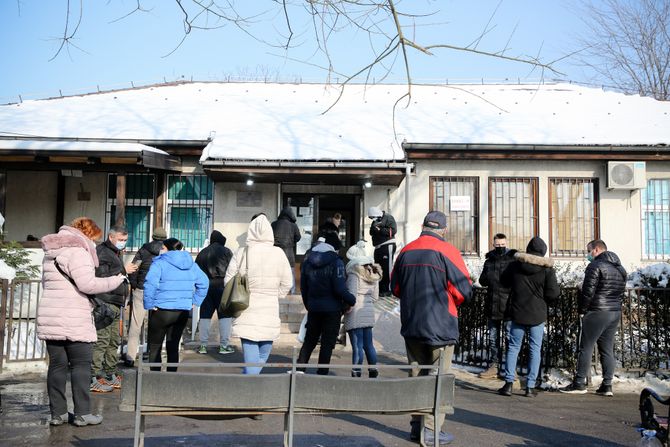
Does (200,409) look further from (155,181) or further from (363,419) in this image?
(155,181)

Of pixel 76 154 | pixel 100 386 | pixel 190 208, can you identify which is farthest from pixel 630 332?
pixel 76 154

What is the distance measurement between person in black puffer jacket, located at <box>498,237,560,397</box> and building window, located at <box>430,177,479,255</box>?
6.80 metres

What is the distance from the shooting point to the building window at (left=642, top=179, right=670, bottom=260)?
49.1ft


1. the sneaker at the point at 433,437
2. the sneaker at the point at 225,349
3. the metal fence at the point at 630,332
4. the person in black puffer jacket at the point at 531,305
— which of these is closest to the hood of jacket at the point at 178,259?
the sneaker at the point at 225,349

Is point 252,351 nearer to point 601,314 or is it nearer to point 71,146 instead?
point 601,314

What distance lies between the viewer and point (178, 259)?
7625 mm

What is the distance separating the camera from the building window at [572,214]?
15000 millimetres

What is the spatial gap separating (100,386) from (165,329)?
42.4 inches

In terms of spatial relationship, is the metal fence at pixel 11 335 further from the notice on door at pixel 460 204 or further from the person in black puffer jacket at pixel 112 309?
the notice on door at pixel 460 204

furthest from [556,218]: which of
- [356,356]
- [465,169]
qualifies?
[356,356]

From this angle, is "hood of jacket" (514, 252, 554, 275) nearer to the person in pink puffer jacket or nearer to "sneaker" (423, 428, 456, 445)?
"sneaker" (423, 428, 456, 445)

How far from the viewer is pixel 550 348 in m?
9.03

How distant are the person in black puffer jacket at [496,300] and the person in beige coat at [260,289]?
334 centimetres

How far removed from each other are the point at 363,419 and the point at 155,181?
9771 millimetres
